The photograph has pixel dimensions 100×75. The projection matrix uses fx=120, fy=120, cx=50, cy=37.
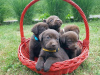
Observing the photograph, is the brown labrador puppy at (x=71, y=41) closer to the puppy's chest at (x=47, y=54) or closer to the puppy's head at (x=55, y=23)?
the puppy's head at (x=55, y=23)

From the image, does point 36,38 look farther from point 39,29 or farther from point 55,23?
point 55,23

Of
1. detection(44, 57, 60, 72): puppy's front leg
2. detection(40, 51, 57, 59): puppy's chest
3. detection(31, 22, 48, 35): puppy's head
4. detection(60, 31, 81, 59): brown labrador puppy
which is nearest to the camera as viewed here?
detection(44, 57, 60, 72): puppy's front leg

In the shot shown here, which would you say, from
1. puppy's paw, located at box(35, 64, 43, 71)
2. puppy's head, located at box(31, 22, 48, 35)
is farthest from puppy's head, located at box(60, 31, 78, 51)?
puppy's paw, located at box(35, 64, 43, 71)

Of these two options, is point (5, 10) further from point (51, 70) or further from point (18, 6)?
point (51, 70)

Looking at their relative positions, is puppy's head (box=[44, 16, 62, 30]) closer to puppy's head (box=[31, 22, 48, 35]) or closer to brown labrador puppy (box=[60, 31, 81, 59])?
puppy's head (box=[31, 22, 48, 35])

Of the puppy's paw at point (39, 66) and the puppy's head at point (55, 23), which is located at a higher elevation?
the puppy's head at point (55, 23)

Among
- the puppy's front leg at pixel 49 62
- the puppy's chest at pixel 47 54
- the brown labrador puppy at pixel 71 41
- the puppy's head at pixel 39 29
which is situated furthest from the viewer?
the puppy's head at pixel 39 29

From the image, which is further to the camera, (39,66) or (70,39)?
(70,39)

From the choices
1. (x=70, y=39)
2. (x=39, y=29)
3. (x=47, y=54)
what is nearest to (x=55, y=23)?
(x=39, y=29)

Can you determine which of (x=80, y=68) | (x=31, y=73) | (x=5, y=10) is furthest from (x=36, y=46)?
(x=5, y=10)

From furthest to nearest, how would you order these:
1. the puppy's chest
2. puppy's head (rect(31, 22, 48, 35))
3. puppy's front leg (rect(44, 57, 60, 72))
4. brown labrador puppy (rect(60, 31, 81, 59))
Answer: puppy's head (rect(31, 22, 48, 35)) → brown labrador puppy (rect(60, 31, 81, 59)) → the puppy's chest → puppy's front leg (rect(44, 57, 60, 72))

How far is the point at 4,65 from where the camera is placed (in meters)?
3.38

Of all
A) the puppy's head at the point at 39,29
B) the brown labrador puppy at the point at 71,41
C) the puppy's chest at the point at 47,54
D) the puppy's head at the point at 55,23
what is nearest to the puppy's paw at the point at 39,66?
the puppy's chest at the point at 47,54

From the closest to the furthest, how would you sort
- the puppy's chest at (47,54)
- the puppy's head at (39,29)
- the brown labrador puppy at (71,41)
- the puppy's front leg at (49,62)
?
1. the puppy's front leg at (49,62)
2. the puppy's chest at (47,54)
3. the brown labrador puppy at (71,41)
4. the puppy's head at (39,29)
